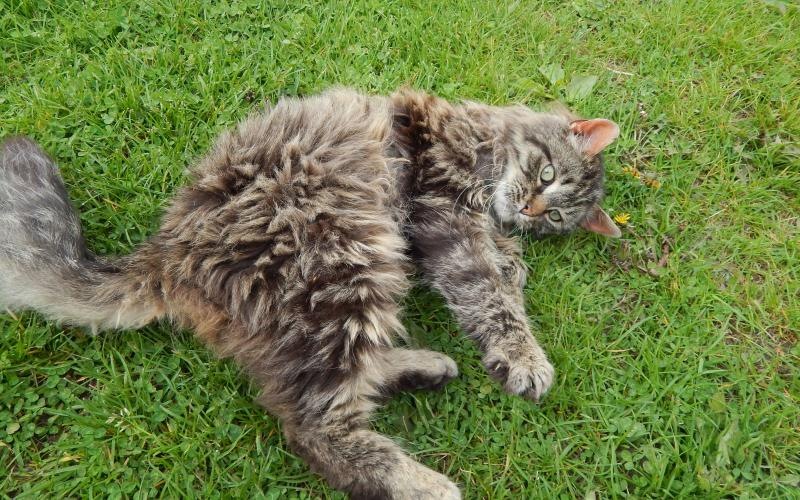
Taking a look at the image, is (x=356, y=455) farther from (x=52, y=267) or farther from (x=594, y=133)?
(x=594, y=133)

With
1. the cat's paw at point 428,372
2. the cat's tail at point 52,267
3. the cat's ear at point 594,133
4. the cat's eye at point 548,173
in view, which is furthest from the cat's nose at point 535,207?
the cat's tail at point 52,267

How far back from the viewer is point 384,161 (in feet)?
8.82

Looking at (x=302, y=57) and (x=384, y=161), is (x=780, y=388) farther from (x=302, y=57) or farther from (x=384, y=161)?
(x=302, y=57)

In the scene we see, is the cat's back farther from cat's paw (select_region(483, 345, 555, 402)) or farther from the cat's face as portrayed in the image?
cat's paw (select_region(483, 345, 555, 402))

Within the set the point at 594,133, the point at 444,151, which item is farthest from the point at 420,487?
the point at 594,133

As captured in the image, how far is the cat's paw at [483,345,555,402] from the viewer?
2.48 metres

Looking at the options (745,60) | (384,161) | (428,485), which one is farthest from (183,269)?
(745,60)

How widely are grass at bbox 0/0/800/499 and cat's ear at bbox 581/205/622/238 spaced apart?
113 mm

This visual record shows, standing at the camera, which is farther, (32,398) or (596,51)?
(596,51)

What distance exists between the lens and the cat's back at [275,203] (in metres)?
2.30

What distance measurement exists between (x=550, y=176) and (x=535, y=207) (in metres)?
0.21

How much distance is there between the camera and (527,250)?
121 inches

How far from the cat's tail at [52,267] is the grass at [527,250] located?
234 mm

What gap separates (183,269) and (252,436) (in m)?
0.87
